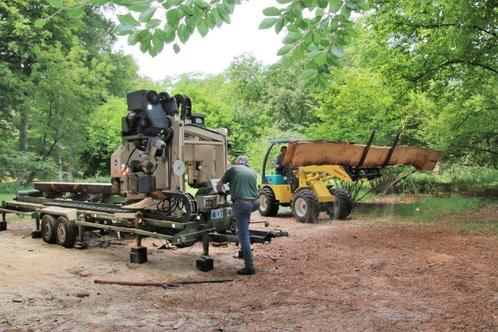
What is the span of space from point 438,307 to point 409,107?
11.7 metres

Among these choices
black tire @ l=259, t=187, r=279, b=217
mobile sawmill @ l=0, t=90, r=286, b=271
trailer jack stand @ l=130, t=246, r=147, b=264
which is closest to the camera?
mobile sawmill @ l=0, t=90, r=286, b=271

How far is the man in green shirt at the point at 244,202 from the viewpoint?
7.41 m

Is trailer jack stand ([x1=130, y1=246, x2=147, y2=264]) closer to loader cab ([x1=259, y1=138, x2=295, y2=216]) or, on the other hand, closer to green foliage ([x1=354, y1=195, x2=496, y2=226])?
loader cab ([x1=259, y1=138, x2=295, y2=216])

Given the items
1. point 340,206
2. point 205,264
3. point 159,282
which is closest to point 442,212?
point 340,206

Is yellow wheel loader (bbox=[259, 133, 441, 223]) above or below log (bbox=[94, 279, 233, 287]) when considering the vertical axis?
above

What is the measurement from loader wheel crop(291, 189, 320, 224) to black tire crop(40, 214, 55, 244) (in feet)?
20.5

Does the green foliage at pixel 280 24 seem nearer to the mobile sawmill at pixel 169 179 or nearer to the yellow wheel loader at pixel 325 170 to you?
the mobile sawmill at pixel 169 179

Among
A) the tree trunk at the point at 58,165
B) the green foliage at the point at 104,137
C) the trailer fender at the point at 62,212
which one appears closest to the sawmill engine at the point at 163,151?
the trailer fender at the point at 62,212

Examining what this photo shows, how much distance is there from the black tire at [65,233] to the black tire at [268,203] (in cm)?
636

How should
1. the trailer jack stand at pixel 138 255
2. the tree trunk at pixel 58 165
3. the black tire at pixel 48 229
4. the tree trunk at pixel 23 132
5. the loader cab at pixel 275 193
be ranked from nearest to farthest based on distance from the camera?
1. the trailer jack stand at pixel 138 255
2. the black tire at pixel 48 229
3. the loader cab at pixel 275 193
4. the tree trunk at pixel 58 165
5. the tree trunk at pixel 23 132

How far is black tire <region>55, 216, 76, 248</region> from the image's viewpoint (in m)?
9.66

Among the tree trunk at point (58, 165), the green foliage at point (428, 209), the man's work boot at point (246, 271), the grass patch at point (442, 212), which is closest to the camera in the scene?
the man's work boot at point (246, 271)

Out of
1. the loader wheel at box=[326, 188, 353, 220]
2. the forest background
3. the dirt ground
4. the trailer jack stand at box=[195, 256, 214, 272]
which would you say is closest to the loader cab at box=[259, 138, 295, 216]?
the loader wheel at box=[326, 188, 353, 220]

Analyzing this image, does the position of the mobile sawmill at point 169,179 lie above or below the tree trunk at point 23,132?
below
